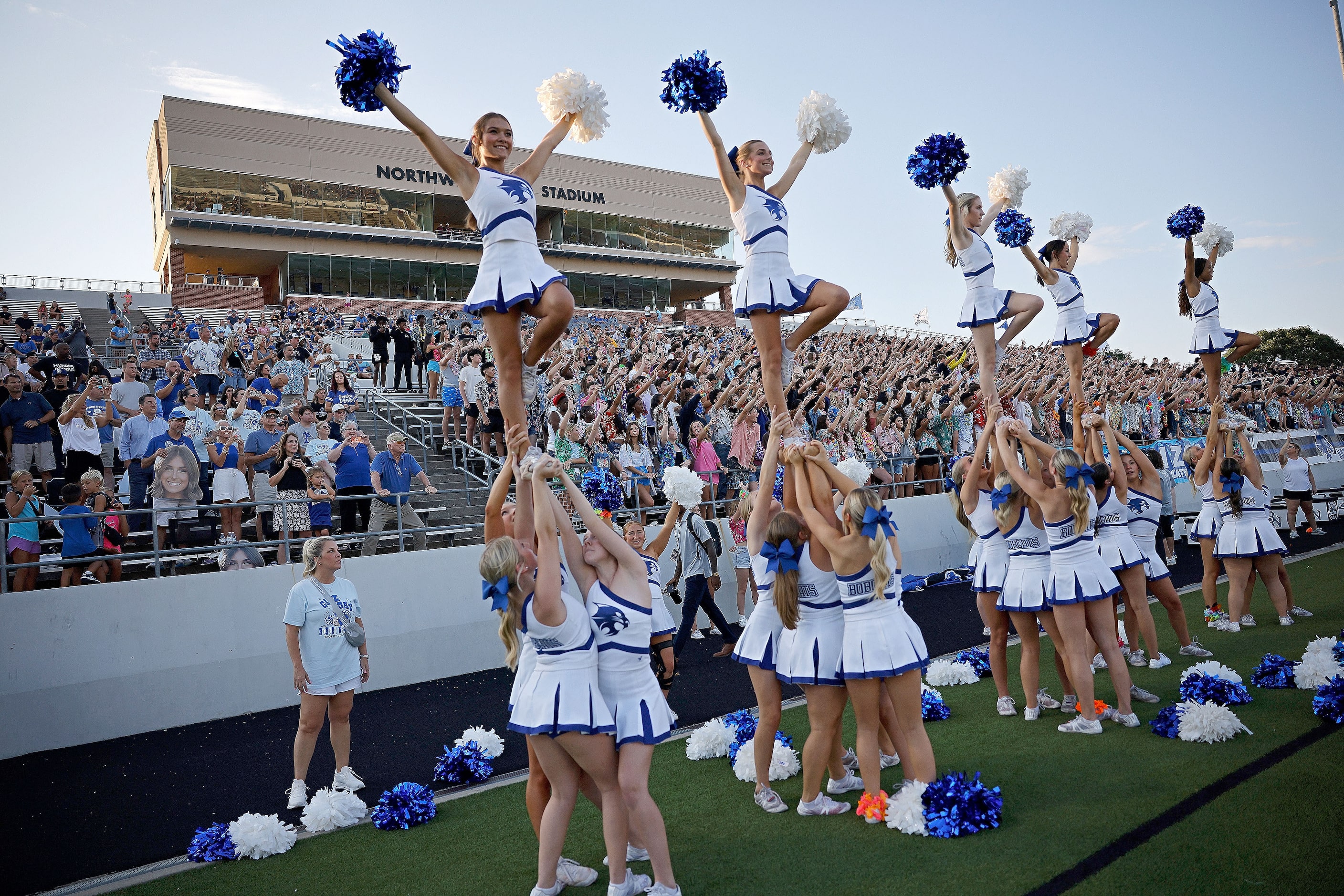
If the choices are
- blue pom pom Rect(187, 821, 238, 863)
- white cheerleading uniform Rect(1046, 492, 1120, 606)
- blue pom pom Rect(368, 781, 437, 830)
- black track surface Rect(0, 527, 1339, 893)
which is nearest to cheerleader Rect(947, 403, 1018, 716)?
white cheerleading uniform Rect(1046, 492, 1120, 606)

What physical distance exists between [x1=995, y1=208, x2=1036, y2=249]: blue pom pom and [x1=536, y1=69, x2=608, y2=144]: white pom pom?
315cm

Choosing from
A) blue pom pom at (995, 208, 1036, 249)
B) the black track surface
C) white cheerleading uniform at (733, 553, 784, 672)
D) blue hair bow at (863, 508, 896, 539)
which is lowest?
the black track surface

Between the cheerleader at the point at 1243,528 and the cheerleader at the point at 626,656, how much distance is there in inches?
242

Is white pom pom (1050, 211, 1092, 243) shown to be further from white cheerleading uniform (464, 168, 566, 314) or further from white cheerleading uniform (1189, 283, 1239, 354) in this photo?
white cheerleading uniform (464, 168, 566, 314)

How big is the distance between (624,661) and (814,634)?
3.60ft

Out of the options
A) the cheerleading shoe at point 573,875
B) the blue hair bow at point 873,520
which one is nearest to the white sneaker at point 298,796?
the cheerleading shoe at point 573,875

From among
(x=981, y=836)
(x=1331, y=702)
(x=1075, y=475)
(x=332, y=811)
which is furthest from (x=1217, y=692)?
(x=332, y=811)

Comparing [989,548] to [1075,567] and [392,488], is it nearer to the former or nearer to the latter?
[1075,567]

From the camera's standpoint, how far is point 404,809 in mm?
4613

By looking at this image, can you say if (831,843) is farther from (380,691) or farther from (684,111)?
(380,691)

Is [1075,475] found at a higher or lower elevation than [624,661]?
higher

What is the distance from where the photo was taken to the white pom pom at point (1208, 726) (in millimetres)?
4684

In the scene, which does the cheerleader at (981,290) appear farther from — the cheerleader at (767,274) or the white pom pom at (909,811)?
the white pom pom at (909,811)

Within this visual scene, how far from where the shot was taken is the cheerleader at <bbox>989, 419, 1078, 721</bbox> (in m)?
5.09
